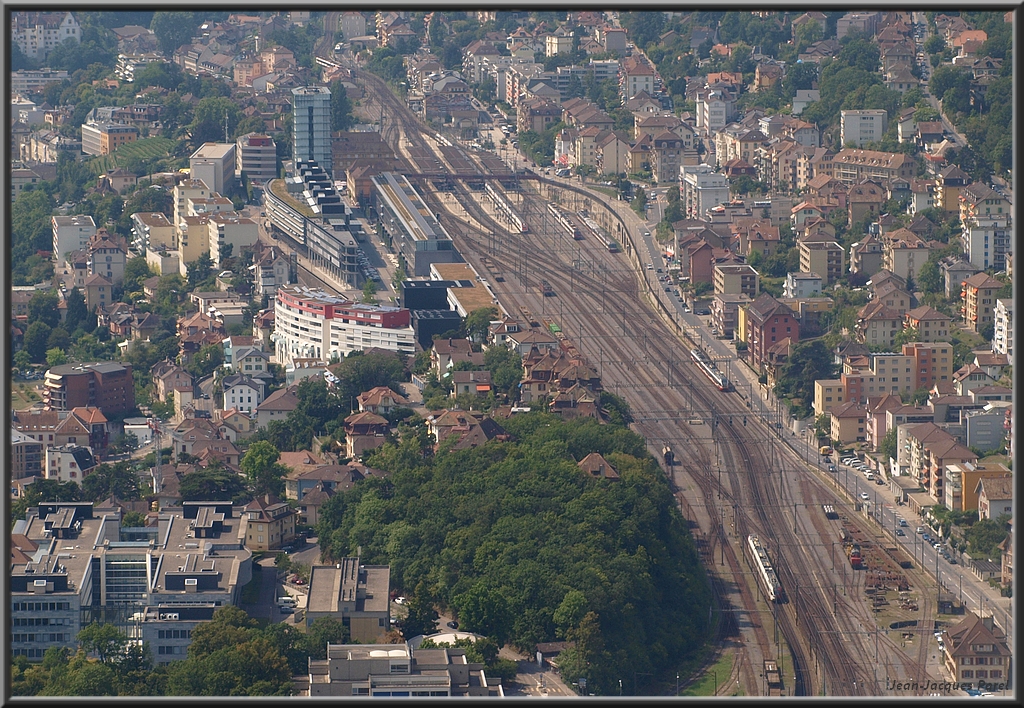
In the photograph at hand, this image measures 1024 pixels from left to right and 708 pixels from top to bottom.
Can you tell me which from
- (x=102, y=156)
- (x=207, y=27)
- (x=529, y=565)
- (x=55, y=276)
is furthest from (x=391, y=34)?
(x=529, y=565)

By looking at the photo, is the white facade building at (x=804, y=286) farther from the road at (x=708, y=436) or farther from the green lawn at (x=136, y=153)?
the green lawn at (x=136, y=153)

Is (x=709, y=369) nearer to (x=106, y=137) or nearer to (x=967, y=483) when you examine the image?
(x=967, y=483)

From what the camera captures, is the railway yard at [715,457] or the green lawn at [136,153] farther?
the green lawn at [136,153]

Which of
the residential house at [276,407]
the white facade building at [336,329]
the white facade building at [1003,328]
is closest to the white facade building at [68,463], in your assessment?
the residential house at [276,407]

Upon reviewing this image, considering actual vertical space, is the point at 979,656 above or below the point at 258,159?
below

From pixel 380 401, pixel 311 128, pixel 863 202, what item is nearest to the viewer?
pixel 380 401

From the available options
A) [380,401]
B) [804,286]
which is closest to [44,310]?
[380,401]

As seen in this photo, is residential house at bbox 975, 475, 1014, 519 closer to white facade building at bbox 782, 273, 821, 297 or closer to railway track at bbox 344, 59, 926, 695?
railway track at bbox 344, 59, 926, 695
